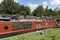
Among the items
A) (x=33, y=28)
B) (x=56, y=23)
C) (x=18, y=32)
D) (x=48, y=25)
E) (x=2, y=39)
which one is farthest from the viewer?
(x=56, y=23)

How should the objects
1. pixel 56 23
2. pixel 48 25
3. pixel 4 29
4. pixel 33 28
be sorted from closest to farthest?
pixel 4 29
pixel 33 28
pixel 48 25
pixel 56 23

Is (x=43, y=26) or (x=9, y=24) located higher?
(x=9, y=24)

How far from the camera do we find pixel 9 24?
1593cm

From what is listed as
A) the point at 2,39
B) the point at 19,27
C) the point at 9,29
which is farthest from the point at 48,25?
the point at 2,39

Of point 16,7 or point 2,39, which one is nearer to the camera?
point 2,39

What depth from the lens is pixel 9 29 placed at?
52.2 ft

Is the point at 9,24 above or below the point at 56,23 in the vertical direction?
above

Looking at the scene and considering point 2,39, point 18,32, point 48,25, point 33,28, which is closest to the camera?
point 2,39

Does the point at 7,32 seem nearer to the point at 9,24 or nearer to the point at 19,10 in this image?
the point at 9,24

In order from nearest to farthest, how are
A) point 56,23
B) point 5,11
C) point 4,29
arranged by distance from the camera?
1. point 4,29
2. point 56,23
3. point 5,11

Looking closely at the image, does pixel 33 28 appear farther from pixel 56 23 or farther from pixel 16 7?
pixel 16 7

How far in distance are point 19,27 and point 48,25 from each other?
9.84 m

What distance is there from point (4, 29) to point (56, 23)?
1760cm

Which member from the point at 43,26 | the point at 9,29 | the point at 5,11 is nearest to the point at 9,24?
the point at 9,29
